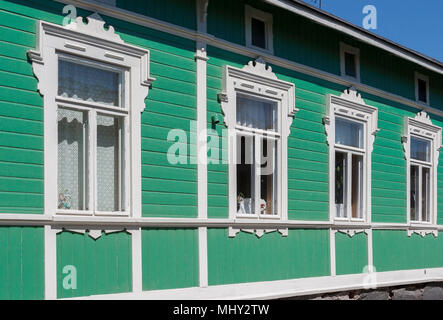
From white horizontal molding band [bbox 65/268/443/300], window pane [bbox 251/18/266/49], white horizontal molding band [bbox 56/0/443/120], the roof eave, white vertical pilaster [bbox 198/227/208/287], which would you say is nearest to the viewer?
white horizontal molding band [bbox 56/0/443/120]

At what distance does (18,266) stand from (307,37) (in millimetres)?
5796

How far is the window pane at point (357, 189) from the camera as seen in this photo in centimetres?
1108

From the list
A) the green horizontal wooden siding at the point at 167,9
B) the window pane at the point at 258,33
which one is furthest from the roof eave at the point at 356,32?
the green horizontal wooden siding at the point at 167,9

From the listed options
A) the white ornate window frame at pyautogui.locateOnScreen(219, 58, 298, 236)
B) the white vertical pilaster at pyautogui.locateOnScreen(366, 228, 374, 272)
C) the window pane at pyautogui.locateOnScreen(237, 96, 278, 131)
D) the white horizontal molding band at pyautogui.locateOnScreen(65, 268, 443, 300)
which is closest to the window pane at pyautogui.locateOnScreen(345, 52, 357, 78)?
the white ornate window frame at pyautogui.locateOnScreen(219, 58, 298, 236)

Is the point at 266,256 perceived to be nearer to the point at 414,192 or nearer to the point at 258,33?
the point at 258,33

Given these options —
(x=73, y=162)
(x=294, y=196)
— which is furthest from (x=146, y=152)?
(x=294, y=196)

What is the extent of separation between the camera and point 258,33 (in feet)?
30.6

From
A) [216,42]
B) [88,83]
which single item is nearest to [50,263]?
[88,83]

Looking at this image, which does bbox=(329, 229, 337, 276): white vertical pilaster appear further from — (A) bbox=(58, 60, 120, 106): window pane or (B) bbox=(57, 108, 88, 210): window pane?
(B) bbox=(57, 108, 88, 210): window pane

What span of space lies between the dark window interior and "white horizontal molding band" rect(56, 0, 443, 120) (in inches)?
Result: 35.7

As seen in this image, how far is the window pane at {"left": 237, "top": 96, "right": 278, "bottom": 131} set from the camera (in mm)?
8945

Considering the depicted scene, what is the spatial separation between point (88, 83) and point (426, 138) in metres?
8.02

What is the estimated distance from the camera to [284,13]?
9688 millimetres

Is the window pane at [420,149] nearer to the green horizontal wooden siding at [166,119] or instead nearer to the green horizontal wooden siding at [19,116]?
the green horizontal wooden siding at [166,119]
